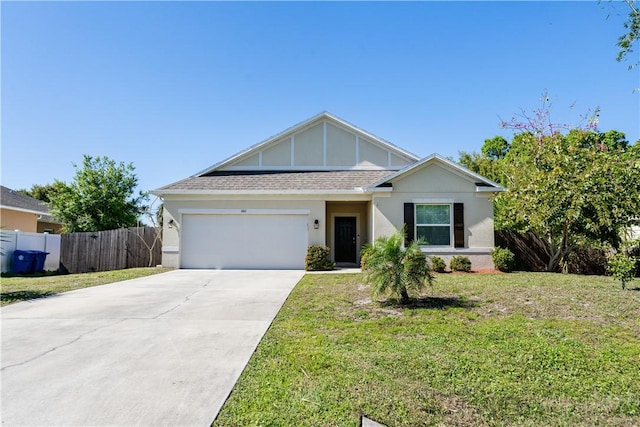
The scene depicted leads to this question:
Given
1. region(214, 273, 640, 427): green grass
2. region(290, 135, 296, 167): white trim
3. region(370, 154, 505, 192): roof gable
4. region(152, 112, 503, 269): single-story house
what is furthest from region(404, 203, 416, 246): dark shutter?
region(214, 273, 640, 427): green grass

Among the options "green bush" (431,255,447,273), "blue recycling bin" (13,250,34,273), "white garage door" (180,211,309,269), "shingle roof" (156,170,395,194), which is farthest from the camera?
"shingle roof" (156,170,395,194)

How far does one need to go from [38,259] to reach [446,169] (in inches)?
664

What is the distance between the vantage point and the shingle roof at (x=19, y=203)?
60.8 ft

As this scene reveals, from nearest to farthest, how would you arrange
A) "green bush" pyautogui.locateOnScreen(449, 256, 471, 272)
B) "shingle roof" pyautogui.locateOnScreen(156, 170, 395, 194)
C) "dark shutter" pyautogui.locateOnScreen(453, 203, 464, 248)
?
"green bush" pyautogui.locateOnScreen(449, 256, 471, 272) → "dark shutter" pyautogui.locateOnScreen(453, 203, 464, 248) → "shingle roof" pyautogui.locateOnScreen(156, 170, 395, 194)

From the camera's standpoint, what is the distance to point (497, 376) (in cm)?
379

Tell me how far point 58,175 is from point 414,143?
22925 millimetres

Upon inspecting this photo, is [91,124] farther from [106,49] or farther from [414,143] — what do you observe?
[414,143]

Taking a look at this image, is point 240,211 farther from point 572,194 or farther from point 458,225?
point 572,194

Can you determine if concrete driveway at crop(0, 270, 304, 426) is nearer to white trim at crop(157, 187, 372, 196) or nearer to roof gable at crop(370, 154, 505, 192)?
white trim at crop(157, 187, 372, 196)

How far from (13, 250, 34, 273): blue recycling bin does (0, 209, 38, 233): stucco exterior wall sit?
4.86 metres

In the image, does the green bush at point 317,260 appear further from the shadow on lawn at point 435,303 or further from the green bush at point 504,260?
the shadow on lawn at point 435,303

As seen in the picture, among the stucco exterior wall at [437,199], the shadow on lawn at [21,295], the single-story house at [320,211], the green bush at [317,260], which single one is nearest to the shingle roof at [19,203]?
the single-story house at [320,211]

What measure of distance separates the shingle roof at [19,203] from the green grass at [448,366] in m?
19.6

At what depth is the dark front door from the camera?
16141mm
